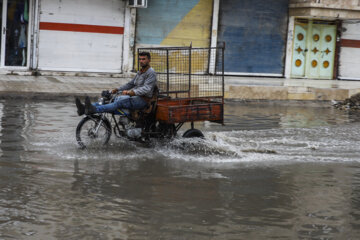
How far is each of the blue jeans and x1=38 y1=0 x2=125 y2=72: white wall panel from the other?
10.8m

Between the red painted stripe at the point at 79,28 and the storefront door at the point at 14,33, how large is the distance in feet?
2.10

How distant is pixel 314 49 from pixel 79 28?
966 cm

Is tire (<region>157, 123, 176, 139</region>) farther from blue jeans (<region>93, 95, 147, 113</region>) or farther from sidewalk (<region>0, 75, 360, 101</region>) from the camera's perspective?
sidewalk (<region>0, 75, 360, 101</region>)

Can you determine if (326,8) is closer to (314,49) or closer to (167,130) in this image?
(314,49)

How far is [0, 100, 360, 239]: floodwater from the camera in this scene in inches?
209

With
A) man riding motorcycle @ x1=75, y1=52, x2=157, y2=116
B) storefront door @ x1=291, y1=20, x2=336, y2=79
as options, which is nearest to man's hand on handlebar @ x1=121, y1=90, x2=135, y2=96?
man riding motorcycle @ x1=75, y1=52, x2=157, y2=116

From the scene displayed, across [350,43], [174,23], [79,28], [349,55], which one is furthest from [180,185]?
[350,43]

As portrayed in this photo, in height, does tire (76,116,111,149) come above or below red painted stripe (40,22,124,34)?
below

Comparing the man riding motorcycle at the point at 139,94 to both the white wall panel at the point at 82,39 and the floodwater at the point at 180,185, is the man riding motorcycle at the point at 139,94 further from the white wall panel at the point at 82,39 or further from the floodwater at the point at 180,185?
the white wall panel at the point at 82,39

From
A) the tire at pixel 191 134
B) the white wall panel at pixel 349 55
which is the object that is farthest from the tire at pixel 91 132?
the white wall panel at pixel 349 55

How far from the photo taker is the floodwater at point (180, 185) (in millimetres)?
5309

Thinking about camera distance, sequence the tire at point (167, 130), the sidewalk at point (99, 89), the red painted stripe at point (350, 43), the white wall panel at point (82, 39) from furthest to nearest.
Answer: the red painted stripe at point (350, 43), the white wall panel at point (82, 39), the sidewalk at point (99, 89), the tire at point (167, 130)

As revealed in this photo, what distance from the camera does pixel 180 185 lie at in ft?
22.8

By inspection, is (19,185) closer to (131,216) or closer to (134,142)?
(131,216)
